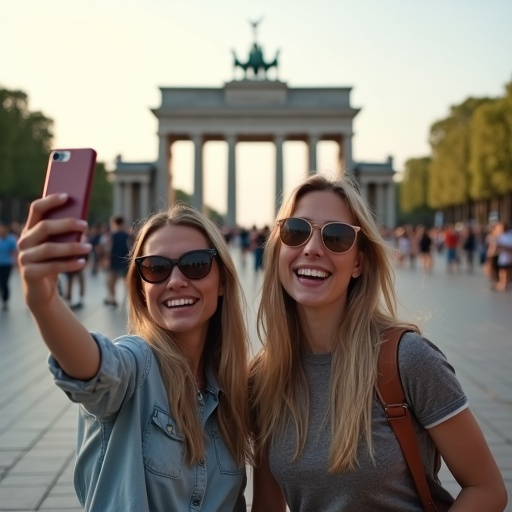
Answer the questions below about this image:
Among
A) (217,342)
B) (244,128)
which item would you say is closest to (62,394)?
(217,342)

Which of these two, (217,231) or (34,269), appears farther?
(217,231)

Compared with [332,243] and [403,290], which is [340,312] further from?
[403,290]

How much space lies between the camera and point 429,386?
267 cm

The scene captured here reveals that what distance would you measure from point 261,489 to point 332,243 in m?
1.10

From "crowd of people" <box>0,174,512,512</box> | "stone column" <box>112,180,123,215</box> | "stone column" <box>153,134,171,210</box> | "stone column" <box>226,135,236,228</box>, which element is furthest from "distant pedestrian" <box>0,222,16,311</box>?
"stone column" <box>226,135,236,228</box>

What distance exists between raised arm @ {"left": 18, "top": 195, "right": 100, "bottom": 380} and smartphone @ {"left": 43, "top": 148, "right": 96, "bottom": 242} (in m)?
0.03

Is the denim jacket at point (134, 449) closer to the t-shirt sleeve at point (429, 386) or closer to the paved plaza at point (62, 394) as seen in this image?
the t-shirt sleeve at point (429, 386)

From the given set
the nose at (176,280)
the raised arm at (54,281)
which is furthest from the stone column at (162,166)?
the raised arm at (54,281)

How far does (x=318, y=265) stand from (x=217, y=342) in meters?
0.56

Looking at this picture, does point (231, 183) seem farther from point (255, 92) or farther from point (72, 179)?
point (72, 179)

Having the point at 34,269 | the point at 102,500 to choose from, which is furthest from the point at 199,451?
the point at 34,269

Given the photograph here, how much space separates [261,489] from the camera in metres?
3.20

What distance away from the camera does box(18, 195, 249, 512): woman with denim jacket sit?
7.00 feet

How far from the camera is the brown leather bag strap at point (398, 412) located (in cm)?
271
